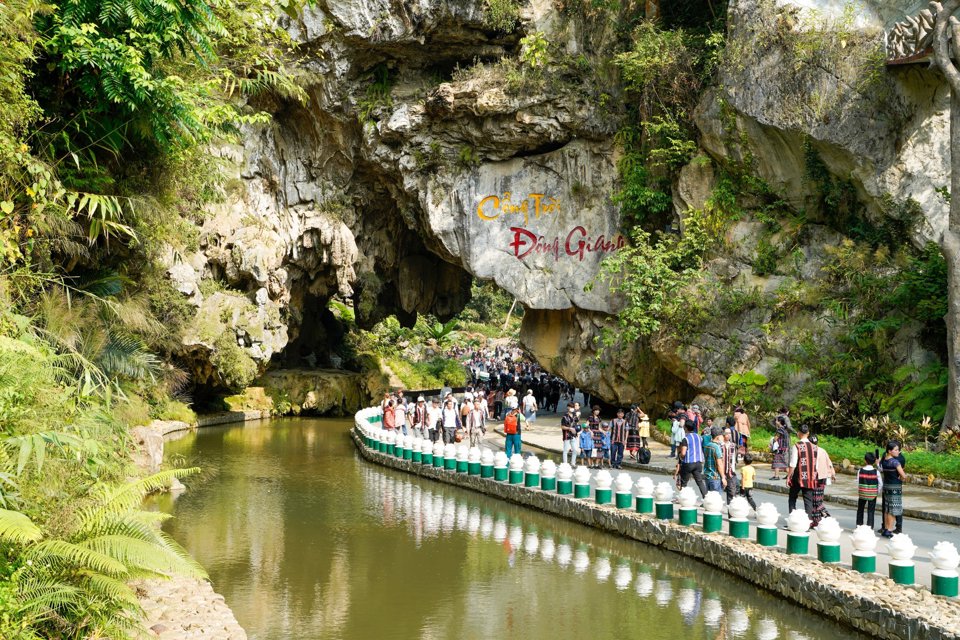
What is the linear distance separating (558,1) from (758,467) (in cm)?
1617

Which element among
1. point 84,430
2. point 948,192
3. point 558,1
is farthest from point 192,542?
point 558,1

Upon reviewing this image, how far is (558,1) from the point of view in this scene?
26359mm

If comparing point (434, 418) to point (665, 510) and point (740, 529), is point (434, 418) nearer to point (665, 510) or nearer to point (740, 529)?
point (665, 510)

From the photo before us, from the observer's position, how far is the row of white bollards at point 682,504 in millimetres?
8438

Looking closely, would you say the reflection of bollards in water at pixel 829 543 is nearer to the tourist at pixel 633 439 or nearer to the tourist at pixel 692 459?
the tourist at pixel 692 459

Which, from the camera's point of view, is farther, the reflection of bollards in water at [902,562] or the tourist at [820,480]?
the tourist at [820,480]

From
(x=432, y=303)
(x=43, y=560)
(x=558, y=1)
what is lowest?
(x=43, y=560)

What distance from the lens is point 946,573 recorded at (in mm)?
7969

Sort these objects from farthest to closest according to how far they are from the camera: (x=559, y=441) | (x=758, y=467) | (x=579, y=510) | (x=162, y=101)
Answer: (x=559, y=441), (x=758, y=467), (x=579, y=510), (x=162, y=101)

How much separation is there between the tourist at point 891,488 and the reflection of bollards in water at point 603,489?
412 cm

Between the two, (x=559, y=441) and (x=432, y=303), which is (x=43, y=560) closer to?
(x=559, y=441)

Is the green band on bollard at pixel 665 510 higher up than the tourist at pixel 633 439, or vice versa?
the tourist at pixel 633 439

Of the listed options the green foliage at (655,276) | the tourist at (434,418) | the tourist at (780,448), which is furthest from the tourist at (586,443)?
the green foliage at (655,276)

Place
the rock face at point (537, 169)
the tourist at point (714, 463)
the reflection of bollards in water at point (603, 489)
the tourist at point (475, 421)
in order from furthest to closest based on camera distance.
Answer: the tourist at point (475, 421) → the rock face at point (537, 169) → the reflection of bollards in water at point (603, 489) → the tourist at point (714, 463)
